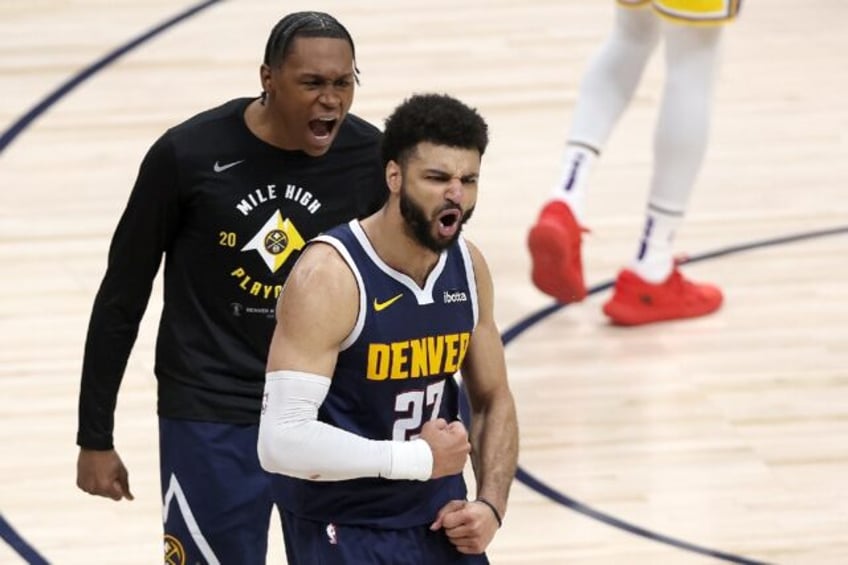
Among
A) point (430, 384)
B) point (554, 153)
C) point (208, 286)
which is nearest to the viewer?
point (430, 384)

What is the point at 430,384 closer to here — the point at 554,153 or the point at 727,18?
the point at 727,18

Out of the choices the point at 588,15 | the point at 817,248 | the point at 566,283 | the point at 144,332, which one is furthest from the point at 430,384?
the point at 588,15

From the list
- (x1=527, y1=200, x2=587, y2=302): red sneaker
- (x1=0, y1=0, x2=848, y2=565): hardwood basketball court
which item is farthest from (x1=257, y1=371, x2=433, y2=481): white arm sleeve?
(x1=527, y1=200, x2=587, y2=302): red sneaker

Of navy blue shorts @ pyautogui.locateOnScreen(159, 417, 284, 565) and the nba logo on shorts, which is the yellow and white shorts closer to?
navy blue shorts @ pyautogui.locateOnScreen(159, 417, 284, 565)

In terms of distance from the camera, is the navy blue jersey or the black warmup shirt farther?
A: the black warmup shirt

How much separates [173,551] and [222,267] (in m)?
0.57

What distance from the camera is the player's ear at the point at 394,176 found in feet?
10.4

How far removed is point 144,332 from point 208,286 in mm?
2542

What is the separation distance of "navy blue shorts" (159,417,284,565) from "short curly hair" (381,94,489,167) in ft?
2.71

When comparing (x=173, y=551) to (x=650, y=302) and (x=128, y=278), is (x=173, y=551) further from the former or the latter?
(x=650, y=302)

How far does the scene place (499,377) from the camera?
11.4 ft

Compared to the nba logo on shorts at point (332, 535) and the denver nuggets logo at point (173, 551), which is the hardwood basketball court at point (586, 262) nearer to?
the denver nuggets logo at point (173, 551)

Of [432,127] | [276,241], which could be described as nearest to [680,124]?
[276,241]

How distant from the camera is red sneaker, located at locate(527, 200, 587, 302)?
588cm
